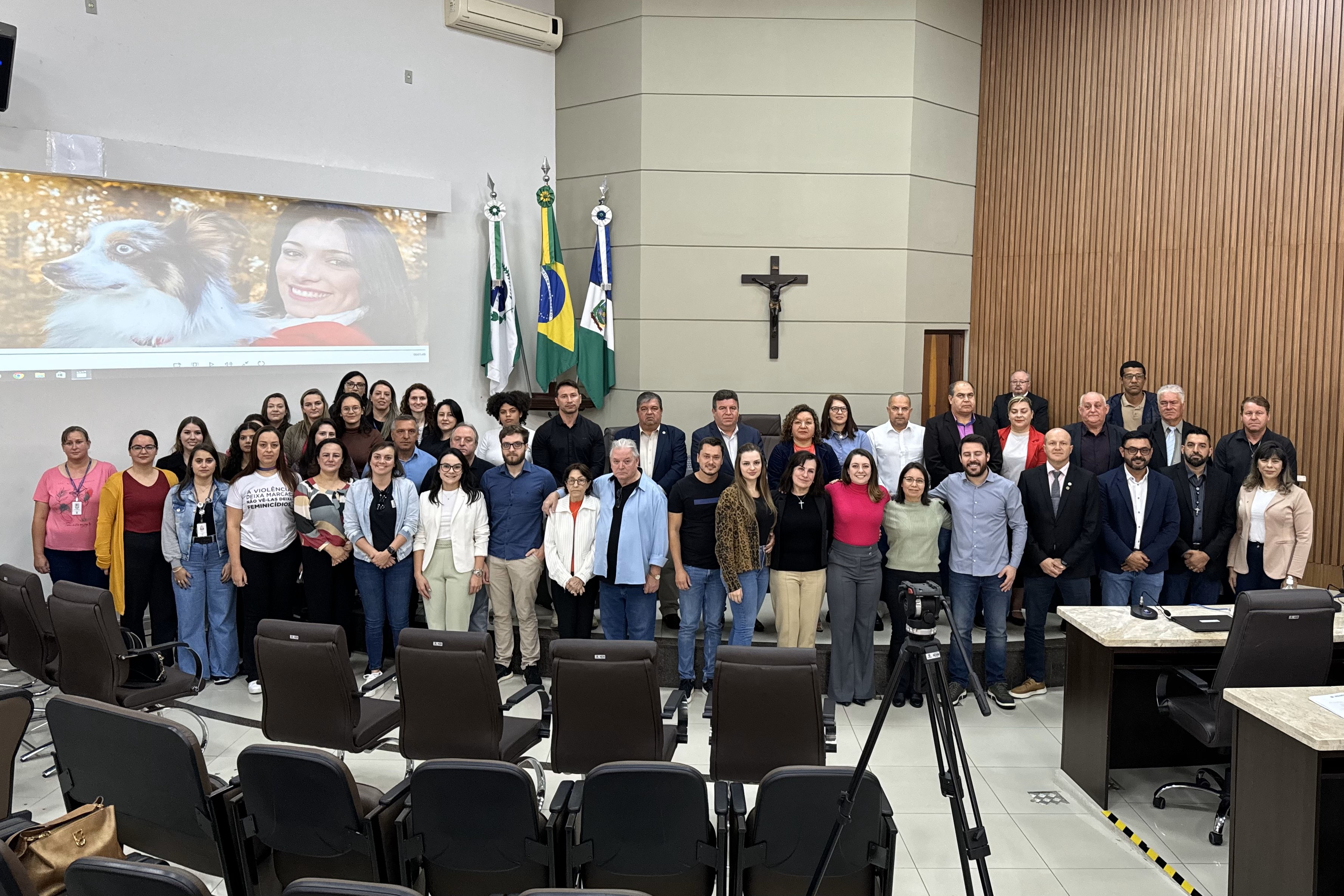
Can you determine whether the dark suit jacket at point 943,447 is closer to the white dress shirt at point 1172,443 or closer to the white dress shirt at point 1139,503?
the white dress shirt at point 1139,503

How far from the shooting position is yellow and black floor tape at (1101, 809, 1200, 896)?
383cm

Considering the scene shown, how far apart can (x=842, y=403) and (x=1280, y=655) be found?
3.09 metres

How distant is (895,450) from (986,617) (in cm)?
130

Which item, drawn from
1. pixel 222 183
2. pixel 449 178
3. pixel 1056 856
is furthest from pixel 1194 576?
pixel 222 183

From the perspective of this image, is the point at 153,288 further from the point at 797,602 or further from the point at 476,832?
the point at 476,832

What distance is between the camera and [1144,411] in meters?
7.29

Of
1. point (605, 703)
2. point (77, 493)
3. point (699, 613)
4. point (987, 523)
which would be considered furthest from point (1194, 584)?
point (77, 493)

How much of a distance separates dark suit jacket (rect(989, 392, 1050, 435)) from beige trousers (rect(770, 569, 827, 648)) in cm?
321

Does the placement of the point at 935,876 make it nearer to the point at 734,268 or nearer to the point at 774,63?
the point at 734,268

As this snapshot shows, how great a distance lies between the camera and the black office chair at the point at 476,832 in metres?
3.04

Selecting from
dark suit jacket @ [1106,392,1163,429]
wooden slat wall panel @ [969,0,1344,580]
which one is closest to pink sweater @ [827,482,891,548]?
dark suit jacket @ [1106,392,1163,429]

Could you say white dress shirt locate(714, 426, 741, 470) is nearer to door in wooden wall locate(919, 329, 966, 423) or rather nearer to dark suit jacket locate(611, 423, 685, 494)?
dark suit jacket locate(611, 423, 685, 494)

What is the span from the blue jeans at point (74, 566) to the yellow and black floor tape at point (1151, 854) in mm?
5745

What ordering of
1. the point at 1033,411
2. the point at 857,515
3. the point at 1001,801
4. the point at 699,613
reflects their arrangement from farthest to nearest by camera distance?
1. the point at 1033,411
2. the point at 699,613
3. the point at 857,515
4. the point at 1001,801
